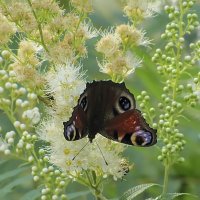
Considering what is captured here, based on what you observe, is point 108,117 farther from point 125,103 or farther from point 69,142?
point 69,142

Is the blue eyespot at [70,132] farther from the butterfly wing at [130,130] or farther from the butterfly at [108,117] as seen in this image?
the butterfly wing at [130,130]

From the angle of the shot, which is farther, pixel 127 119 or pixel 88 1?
pixel 88 1

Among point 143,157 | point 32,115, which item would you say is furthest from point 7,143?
point 143,157

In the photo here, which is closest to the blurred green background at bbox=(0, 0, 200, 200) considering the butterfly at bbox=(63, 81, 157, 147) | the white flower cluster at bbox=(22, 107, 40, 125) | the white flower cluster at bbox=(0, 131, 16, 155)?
the white flower cluster at bbox=(0, 131, 16, 155)

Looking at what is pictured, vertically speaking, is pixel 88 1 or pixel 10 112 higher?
pixel 88 1

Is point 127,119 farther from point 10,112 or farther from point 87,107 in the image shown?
point 10,112

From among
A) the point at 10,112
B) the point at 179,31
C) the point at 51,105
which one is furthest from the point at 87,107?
the point at 179,31

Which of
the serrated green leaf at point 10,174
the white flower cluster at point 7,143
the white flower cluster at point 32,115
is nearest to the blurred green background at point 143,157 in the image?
the serrated green leaf at point 10,174

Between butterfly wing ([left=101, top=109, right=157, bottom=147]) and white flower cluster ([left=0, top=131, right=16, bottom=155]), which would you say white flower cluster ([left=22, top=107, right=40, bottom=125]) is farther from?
butterfly wing ([left=101, top=109, right=157, bottom=147])
